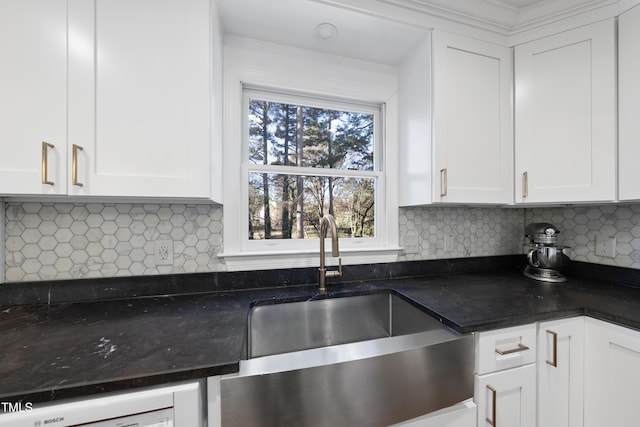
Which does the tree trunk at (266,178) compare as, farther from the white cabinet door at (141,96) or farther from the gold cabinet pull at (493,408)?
the gold cabinet pull at (493,408)

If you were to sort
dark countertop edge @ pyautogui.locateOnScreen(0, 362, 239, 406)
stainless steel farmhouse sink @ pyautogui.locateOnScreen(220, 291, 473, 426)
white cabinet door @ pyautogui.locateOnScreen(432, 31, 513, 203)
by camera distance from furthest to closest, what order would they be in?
white cabinet door @ pyautogui.locateOnScreen(432, 31, 513, 203), stainless steel farmhouse sink @ pyautogui.locateOnScreen(220, 291, 473, 426), dark countertop edge @ pyautogui.locateOnScreen(0, 362, 239, 406)

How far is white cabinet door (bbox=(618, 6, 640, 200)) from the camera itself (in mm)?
1090

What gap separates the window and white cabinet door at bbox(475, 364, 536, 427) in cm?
88

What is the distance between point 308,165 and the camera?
1.50 metres

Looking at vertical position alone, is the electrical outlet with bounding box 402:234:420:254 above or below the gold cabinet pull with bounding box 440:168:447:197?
below

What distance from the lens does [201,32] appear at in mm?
964

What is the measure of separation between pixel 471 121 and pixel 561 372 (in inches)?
46.6

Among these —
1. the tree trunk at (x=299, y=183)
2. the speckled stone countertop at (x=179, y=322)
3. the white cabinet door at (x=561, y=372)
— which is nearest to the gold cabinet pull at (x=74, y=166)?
the speckled stone countertop at (x=179, y=322)

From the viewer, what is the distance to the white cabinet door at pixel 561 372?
0.95m

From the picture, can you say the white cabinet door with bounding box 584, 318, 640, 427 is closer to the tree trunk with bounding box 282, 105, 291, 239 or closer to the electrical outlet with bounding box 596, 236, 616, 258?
the electrical outlet with bounding box 596, 236, 616, 258

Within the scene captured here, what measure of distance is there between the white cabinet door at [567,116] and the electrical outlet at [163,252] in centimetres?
187

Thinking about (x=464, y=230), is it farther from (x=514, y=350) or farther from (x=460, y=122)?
(x=514, y=350)

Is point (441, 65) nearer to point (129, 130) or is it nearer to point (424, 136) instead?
point (424, 136)

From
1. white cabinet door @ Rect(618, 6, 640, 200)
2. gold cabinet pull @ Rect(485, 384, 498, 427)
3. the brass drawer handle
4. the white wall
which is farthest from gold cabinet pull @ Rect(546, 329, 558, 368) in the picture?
the white wall
